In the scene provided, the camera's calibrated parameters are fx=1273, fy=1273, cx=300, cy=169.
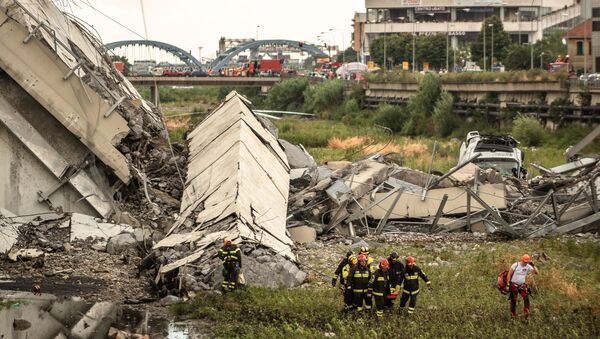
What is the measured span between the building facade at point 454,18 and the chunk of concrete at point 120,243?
366 feet

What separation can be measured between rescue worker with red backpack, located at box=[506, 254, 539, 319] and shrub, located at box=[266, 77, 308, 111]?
7091cm

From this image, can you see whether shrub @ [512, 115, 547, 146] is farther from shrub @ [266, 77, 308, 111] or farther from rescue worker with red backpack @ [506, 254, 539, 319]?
shrub @ [266, 77, 308, 111]

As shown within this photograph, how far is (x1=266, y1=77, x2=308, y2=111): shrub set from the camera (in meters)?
88.8

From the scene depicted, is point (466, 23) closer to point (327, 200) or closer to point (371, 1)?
point (371, 1)

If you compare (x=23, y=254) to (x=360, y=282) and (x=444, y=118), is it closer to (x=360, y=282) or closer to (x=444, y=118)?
(x=360, y=282)

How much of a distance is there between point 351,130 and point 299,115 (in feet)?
58.1

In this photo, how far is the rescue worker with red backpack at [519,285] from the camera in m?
17.4

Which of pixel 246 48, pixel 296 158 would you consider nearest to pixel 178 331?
pixel 296 158

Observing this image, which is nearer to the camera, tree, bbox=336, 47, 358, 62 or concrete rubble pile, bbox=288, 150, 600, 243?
concrete rubble pile, bbox=288, 150, 600, 243

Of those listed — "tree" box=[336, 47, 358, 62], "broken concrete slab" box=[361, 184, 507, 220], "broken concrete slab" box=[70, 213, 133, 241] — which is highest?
"tree" box=[336, 47, 358, 62]

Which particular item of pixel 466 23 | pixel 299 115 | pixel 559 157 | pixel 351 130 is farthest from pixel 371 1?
pixel 559 157

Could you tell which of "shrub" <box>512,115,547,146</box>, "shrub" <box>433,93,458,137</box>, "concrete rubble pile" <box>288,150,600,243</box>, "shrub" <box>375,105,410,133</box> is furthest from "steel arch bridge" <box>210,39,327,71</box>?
"concrete rubble pile" <box>288,150,600,243</box>

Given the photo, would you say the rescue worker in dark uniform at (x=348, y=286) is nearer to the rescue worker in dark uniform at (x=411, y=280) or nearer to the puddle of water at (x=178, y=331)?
the rescue worker in dark uniform at (x=411, y=280)

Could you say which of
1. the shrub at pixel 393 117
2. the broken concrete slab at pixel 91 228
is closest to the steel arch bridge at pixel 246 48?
the shrub at pixel 393 117
